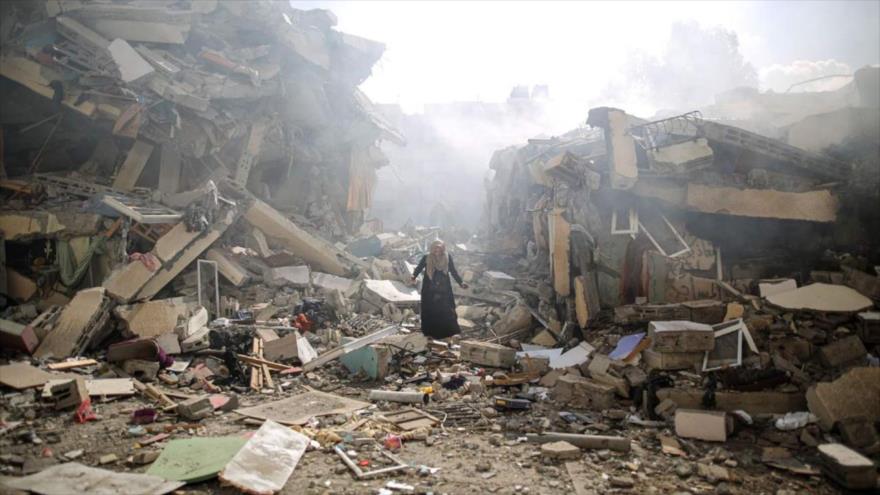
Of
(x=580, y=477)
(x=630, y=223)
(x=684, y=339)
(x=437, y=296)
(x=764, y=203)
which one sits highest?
(x=764, y=203)

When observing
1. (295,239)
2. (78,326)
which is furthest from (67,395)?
(295,239)

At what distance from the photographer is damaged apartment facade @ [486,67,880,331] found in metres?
6.91

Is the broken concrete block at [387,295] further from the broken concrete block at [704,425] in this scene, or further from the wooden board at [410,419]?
the broken concrete block at [704,425]

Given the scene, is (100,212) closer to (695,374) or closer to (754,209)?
(695,374)

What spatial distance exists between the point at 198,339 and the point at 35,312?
2.85m

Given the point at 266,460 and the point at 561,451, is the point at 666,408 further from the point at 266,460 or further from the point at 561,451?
the point at 266,460

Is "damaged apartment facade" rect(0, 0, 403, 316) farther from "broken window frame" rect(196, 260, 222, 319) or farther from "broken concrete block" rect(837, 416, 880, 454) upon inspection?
"broken concrete block" rect(837, 416, 880, 454)

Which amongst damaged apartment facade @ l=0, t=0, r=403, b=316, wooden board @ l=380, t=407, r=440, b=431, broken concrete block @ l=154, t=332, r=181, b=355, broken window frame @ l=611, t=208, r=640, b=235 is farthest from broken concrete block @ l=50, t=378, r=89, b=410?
broken window frame @ l=611, t=208, r=640, b=235

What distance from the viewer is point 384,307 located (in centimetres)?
969

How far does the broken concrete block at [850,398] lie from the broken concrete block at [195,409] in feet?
18.4

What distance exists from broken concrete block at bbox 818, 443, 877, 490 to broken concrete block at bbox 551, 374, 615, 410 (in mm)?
1879

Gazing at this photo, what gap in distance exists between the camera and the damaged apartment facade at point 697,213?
6910mm

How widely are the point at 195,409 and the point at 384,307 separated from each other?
495 centimetres

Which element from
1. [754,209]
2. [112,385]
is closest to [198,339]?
[112,385]
